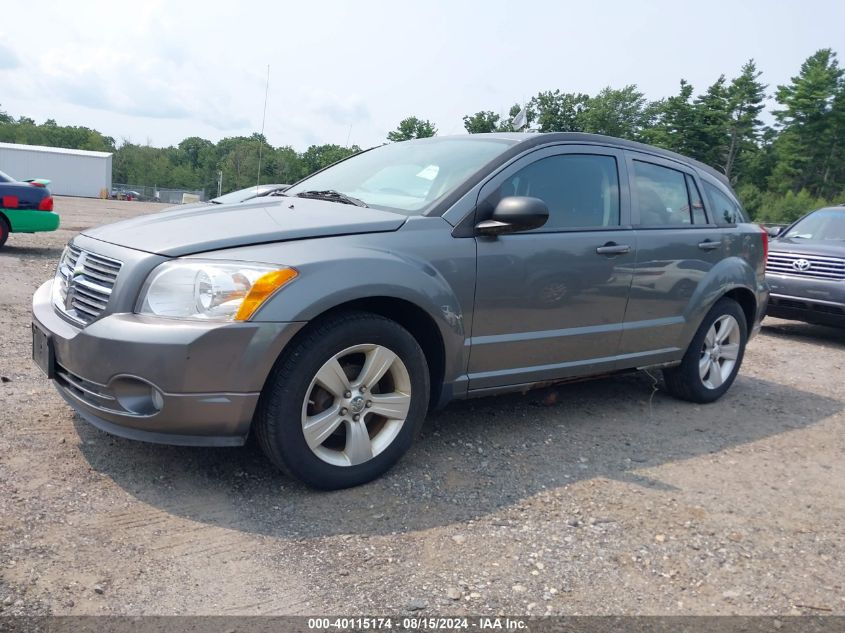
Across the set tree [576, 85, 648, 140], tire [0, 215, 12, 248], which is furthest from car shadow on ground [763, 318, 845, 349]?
tree [576, 85, 648, 140]

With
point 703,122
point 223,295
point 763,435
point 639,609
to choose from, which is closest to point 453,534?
point 639,609

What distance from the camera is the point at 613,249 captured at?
427cm

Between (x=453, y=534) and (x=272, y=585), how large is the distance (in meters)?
0.79

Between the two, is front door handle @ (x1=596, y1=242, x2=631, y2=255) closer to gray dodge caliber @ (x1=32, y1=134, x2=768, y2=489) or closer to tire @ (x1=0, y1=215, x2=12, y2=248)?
gray dodge caliber @ (x1=32, y1=134, x2=768, y2=489)

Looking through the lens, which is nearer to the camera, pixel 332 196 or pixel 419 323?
pixel 419 323

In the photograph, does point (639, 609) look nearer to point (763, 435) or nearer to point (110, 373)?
point (110, 373)

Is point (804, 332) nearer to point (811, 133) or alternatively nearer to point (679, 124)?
point (679, 124)

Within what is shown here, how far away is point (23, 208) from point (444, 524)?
9.61m

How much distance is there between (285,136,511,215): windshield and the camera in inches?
151

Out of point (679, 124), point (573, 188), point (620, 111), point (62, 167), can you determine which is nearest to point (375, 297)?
point (573, 188)

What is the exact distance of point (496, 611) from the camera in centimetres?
248

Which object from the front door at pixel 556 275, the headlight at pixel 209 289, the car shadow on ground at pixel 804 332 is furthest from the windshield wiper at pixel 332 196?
the car shadow on ground at pixel 804 332

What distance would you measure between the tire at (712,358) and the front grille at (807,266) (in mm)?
3473

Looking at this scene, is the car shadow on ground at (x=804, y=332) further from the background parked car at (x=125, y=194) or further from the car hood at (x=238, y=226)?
the background parked car at (x=125, y=194)
